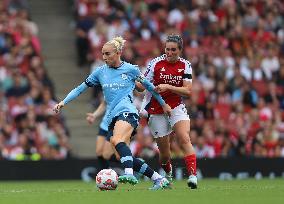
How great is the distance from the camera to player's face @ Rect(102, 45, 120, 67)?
14641mm

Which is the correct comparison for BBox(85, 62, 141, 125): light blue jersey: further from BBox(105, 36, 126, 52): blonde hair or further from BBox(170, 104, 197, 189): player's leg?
BBox(170, 104, 197, 189): player's leg

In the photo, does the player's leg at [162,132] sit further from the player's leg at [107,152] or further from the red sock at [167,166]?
the player's leg at [107,152]

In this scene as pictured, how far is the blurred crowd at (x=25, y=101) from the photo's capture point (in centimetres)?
2208

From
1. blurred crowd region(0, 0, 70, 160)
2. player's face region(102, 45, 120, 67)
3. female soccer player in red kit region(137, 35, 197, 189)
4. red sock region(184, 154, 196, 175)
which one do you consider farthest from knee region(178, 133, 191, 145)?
blurred crowd region(0, 0, 70, 160)

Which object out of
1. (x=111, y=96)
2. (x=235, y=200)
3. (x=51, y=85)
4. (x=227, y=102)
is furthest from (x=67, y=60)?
(x=235, y=200)

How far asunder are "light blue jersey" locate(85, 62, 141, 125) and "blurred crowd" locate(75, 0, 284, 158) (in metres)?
7.95

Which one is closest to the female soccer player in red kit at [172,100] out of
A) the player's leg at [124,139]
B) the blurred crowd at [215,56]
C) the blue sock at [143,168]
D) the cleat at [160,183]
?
the cleat at [160,183]

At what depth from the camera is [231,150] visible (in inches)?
947

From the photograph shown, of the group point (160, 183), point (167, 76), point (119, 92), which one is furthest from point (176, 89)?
point (160, 183)

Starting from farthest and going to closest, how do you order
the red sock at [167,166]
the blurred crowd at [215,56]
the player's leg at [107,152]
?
the blurred crowd at [215,56] < the player's leg at [107,152] < the red sock at [167,166]

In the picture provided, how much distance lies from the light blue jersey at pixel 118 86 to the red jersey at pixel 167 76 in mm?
715

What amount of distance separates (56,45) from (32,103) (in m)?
4.08

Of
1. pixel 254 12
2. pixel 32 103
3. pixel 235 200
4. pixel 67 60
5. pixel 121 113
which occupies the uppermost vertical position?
pixel 254 12

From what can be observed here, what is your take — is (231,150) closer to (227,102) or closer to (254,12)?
(227,102)
